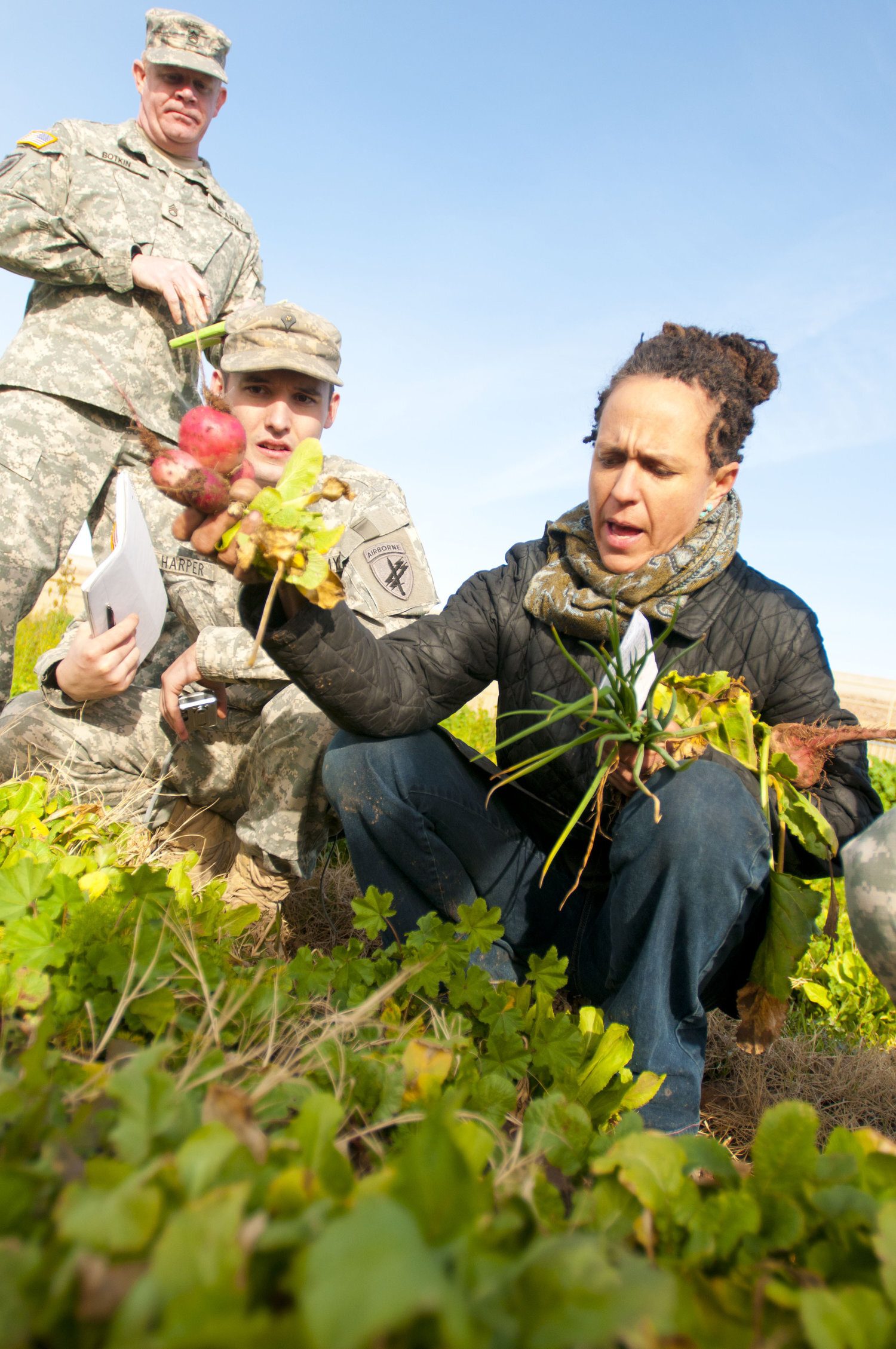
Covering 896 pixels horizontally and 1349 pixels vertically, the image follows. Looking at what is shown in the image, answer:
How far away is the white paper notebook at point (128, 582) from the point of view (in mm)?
2270

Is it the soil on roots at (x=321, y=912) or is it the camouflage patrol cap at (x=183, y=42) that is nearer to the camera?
the soil on roots at (x=321, y=912)

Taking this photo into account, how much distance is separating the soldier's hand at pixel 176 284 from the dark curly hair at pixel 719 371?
1629 millimetres

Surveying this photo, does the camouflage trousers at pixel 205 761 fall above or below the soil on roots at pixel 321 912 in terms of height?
above

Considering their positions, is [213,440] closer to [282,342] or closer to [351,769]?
[351,769]

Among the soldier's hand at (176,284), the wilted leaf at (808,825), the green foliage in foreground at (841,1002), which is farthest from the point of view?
the soldier's hand at (176,284)

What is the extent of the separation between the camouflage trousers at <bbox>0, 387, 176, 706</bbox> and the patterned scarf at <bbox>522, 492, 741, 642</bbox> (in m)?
1.94

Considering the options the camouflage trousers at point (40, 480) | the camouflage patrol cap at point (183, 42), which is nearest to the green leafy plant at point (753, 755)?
the camouflage trousers at point (40, 480)

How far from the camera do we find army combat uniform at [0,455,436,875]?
2.61 meters

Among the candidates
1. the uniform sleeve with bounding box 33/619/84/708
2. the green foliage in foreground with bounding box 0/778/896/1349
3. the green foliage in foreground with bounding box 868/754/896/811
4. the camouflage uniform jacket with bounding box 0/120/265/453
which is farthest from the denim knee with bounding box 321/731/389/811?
the green foliage in foreground with bounding box 868/754/896/811

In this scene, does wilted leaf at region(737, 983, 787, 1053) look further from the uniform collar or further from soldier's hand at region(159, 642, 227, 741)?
the uniform collar

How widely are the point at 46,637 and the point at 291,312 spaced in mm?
3293

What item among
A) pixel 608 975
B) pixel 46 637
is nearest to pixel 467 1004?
pixel 608 975

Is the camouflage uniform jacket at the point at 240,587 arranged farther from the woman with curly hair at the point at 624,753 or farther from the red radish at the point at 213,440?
the red radish at the point at 213,440

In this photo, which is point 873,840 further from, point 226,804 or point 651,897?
point 226,804
